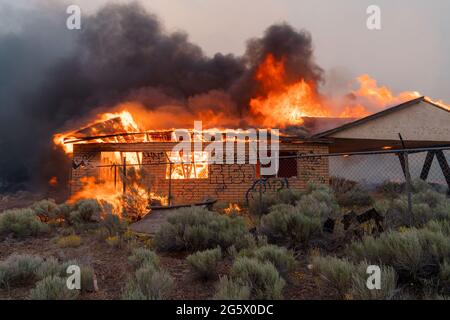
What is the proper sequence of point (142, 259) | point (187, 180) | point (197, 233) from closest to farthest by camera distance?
point (142, 259)
point (197, 233)
point (187, 180)

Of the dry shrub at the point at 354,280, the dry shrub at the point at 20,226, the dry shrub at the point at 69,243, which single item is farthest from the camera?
the dry shrub at the point at 20,226

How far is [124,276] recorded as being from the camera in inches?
185

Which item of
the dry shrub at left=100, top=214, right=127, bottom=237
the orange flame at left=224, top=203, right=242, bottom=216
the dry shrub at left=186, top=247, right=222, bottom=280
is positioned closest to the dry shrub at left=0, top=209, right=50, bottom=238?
the dry shrub at left=100, top=214, right=127, bottom=237

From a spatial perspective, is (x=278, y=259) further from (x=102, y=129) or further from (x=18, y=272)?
(x=102, y=129)

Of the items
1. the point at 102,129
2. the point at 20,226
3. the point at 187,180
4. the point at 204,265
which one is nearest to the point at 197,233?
the point at 204,265

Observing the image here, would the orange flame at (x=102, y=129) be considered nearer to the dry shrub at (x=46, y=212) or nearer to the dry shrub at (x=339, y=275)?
the dry shrub at (x=46, y=212)

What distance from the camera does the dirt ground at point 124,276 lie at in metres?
3.98

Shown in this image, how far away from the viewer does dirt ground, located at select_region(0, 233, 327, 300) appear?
157 inches

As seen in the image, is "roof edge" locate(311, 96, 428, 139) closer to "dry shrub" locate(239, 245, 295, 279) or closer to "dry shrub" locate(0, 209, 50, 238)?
"dry shrub" locate(239, 245, 295, 279)

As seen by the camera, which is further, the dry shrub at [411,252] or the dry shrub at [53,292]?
the dry shrub at [411,252]

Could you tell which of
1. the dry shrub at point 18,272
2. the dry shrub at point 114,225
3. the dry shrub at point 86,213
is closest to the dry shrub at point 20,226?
the dry shrub at point 86,213

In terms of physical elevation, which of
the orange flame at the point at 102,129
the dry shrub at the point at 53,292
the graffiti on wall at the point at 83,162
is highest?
the orange flame at the point at 102,129

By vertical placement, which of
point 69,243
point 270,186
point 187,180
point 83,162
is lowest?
point 69,243
